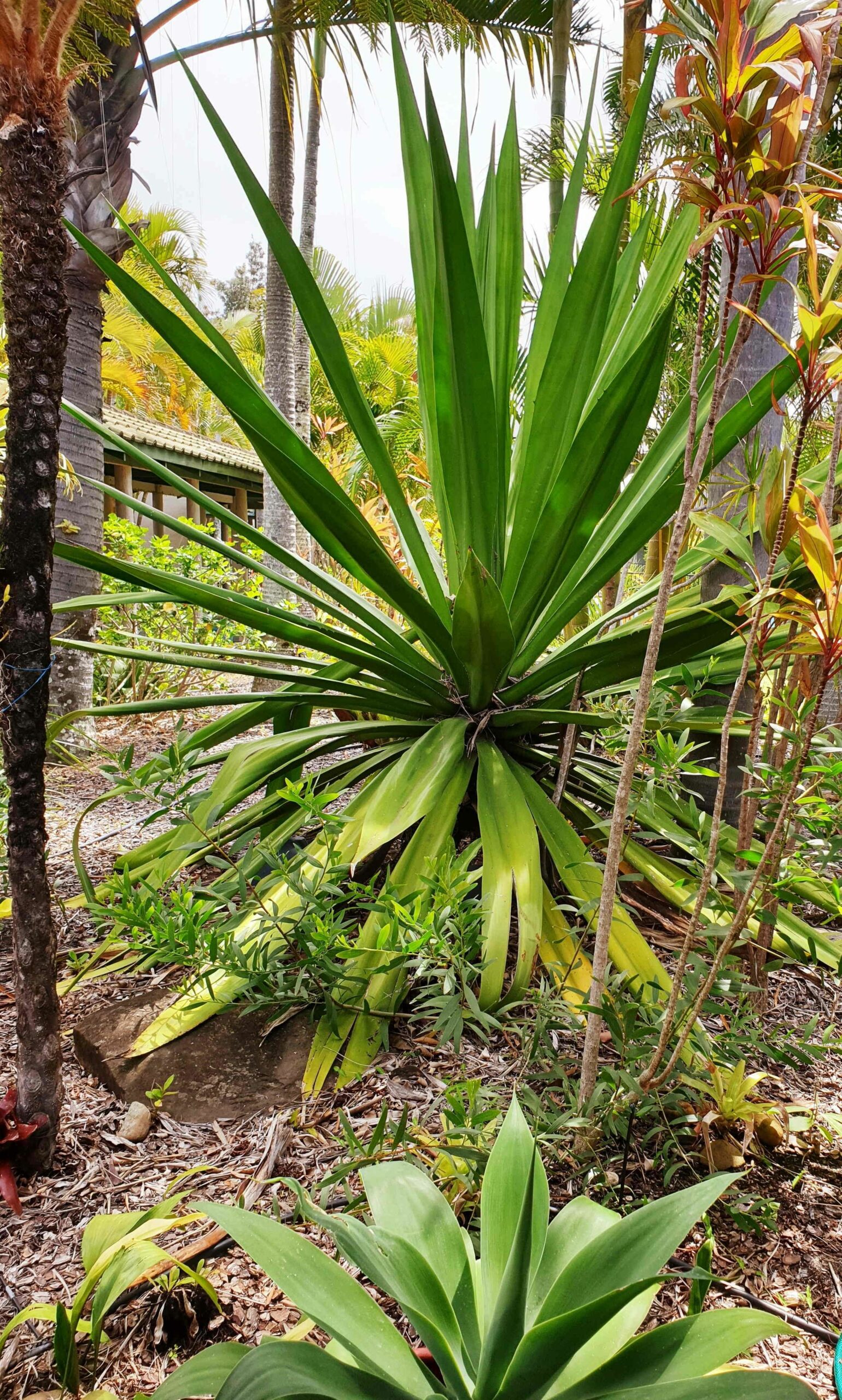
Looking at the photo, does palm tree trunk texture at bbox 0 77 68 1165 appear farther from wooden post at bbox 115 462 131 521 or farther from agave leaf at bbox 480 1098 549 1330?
wooden post at bbox 115 462 131 521

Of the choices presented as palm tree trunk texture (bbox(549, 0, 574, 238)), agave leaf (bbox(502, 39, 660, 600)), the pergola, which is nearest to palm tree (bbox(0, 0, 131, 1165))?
agave leaf (bbox(502, 39, 660, 600))

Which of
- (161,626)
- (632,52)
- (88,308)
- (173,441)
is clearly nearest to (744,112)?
(88,308)

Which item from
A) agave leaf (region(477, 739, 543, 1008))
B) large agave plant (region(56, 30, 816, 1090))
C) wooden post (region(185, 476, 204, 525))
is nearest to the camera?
agave leaf (region(477, 739, 543, 1008))

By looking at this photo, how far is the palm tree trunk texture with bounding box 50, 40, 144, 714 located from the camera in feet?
14.8

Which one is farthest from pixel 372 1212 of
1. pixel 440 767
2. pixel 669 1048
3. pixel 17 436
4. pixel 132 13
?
pixel 132 13

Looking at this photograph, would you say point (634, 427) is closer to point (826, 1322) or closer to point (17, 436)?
point (17, 436)

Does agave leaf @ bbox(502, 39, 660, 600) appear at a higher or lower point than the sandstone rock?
higher

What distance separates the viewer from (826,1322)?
102 centimetres

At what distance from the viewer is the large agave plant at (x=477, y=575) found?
1575mm

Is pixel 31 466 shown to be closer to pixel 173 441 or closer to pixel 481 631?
pixel 481 631

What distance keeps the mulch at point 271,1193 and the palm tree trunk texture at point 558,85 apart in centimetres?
795

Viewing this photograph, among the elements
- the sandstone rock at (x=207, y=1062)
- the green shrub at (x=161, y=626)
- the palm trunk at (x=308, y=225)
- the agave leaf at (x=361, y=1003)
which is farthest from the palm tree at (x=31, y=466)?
the palm trunk at (x=308, y=225)

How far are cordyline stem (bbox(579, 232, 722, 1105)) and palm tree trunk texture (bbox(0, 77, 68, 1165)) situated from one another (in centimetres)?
83

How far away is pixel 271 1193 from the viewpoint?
1.20 meters
